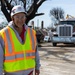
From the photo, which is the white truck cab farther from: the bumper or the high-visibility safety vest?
the high-visibility safety vest

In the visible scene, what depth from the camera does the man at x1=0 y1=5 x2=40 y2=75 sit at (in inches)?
166

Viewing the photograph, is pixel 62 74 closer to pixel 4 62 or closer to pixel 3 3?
pixel 4 62

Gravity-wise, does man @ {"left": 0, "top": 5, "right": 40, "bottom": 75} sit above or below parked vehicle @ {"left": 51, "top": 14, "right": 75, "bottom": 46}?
above

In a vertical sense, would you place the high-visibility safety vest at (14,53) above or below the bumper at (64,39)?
above

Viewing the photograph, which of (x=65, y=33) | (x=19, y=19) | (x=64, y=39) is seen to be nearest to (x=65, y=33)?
(x=65, y=33)

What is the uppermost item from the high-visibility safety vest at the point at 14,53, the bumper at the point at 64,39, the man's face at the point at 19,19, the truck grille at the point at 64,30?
the man's face at the point at 19,19

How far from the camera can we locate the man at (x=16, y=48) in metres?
4.22

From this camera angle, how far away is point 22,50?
4.27 m

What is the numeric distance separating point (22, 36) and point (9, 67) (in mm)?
476

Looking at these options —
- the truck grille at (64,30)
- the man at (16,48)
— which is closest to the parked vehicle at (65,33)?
the truck grille at (64,30)

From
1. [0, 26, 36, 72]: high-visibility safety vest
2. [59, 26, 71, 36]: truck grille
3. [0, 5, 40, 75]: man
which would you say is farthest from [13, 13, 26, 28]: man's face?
[59, 26, 71, 36]: truck grille

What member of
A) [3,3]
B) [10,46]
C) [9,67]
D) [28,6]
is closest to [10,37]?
[10,46]

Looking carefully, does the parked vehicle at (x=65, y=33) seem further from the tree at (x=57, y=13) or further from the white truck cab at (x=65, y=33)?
the tree at (x=57, y=13)

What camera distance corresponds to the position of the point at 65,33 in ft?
84.3
